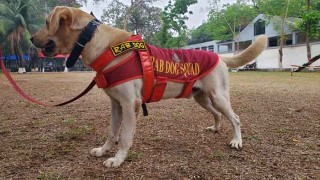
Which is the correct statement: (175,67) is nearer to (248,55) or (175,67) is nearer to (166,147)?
(166,147)

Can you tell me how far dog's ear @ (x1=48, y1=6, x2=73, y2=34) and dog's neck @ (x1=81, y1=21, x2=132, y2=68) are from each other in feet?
0.98

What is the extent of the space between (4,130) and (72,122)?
104 cm

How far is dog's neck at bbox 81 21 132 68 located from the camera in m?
3.45

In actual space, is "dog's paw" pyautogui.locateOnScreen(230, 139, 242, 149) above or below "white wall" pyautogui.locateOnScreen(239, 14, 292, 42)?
below

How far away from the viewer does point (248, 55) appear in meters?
4.66

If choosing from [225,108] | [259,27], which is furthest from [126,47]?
[259,27]

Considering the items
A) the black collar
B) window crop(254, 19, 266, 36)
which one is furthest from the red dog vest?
window crop(254, 19, 266, 36)

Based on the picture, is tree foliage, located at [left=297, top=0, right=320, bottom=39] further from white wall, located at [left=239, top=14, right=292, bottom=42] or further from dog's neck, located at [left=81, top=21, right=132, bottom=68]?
dog's neck, located at [left=81, top=21, right=132, bottom=68]

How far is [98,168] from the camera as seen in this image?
131 inches

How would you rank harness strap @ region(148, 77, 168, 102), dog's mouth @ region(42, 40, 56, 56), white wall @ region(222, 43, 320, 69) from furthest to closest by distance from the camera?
white wall @ region(222, 43, 320, 69) → harness strap @ region(148, 77, 168, 102) → dog's mouth @ region(42, 40, 56, 56)

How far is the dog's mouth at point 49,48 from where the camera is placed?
3.50 meters

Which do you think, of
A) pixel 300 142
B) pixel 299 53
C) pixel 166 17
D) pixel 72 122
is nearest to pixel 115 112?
pixel 72 122

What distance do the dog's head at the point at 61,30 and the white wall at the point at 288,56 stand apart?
38.7 m

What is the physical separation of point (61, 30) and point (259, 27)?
5056 cm
